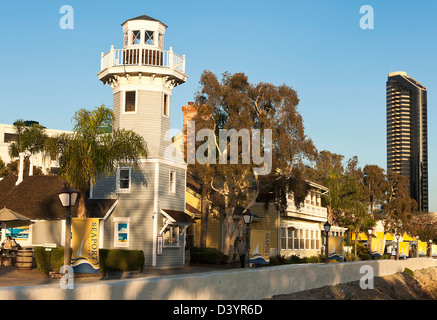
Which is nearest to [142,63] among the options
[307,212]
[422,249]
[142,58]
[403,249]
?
[142,58]

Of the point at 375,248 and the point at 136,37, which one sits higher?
the point at 136,37

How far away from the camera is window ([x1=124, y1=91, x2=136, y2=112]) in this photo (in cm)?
3123

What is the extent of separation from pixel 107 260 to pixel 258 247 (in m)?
6.54

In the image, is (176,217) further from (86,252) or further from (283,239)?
(283,239)

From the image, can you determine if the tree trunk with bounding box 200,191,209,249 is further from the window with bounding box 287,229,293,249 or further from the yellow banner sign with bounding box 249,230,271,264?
the yellow banner sign with bounding box 249,230,271,264

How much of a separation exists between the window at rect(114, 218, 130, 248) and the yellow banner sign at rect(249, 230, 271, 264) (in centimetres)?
982

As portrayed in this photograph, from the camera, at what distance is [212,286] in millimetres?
16000

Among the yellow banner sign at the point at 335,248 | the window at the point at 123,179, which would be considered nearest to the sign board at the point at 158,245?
the window at the point at 123,179

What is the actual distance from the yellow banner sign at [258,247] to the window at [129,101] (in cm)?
1232

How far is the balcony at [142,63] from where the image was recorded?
30.7 meters

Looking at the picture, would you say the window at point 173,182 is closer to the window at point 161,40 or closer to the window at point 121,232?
the window at point 121,232
